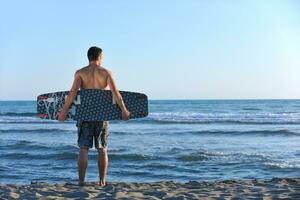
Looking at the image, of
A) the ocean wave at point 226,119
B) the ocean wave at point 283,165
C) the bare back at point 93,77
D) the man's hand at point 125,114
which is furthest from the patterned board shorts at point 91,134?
the ocean wave at point 226,119

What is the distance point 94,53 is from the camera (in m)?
5.37

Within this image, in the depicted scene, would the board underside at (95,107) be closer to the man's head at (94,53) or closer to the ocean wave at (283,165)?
the man's head at (94,53)

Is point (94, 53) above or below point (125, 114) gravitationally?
above

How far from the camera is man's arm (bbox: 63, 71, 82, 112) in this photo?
211 inches

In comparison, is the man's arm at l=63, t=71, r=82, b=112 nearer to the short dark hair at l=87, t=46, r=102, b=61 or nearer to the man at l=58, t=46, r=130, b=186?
the man at l=58, t=46, r=130, b=186

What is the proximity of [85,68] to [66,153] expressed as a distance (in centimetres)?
→ 663

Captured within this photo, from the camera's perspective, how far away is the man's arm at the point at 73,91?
17.6 ft

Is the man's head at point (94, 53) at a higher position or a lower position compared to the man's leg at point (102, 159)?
higher

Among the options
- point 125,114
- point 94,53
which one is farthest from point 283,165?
point 94,53

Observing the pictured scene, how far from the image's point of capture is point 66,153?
11.7 meters

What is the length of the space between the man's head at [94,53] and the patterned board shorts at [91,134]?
706mm

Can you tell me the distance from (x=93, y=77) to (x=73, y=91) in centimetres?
27

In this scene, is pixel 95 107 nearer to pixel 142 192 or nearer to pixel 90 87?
pixel 90 87

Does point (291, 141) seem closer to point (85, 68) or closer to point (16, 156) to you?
point (16, 156)
